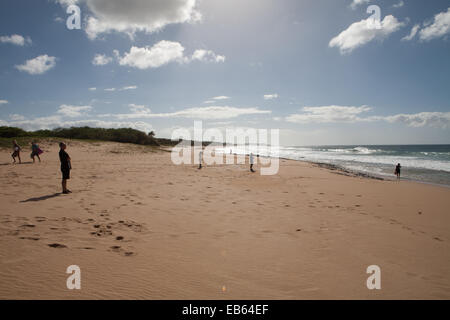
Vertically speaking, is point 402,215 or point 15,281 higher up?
point 15,281

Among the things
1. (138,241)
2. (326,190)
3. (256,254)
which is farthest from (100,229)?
(326,190)

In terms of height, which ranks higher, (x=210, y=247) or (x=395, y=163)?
(x=395, y=163)

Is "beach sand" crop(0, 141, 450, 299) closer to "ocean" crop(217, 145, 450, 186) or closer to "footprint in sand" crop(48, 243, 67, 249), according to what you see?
"footprint in sand" crop(48, 243, 67, 249)

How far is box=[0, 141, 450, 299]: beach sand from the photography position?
122 inches

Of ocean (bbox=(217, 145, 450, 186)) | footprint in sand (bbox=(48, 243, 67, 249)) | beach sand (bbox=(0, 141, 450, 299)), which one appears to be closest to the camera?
beach sand (bbox=(0, 141, 450, 299))

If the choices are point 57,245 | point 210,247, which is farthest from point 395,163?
point 57,245

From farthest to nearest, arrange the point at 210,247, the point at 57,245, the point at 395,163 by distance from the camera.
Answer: the point at 395,163
the point at 210,247
the point at 57,245

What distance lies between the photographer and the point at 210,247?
4.40 m

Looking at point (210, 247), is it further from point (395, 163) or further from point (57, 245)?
point (395, 163)

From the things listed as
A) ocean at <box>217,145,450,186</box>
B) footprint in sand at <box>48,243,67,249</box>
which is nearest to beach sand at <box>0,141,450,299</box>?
footprint in sand at <box>48,243,67,249</box>

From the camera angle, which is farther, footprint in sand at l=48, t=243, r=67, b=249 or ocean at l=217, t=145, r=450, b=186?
ocean at l=217, t=145, r=450, b=186

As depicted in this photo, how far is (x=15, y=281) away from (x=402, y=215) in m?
10.2

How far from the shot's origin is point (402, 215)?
24.2 feet
